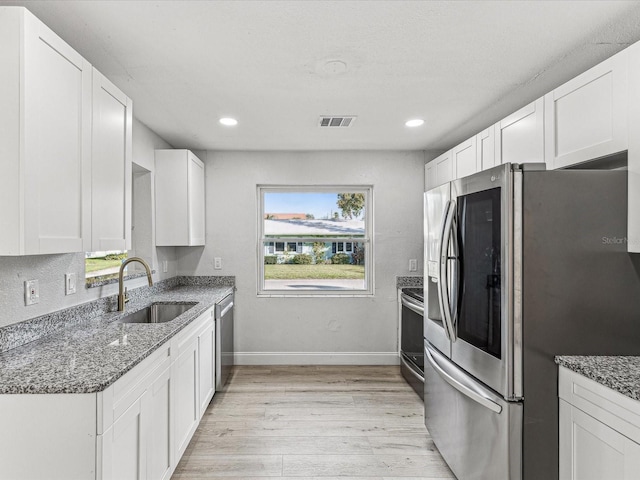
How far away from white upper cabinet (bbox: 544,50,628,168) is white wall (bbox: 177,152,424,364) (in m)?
2.10

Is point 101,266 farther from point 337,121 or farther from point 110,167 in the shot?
point 337,121

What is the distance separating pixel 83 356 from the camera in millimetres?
1623

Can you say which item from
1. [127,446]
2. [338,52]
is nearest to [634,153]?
[338,52]

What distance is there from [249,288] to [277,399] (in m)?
1.27

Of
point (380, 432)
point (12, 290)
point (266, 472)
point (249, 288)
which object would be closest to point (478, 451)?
point (380, 432)

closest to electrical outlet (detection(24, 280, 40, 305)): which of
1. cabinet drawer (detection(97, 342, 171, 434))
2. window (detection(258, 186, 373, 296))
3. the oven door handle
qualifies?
cabinet drawer (detection(97, 342, 171, 434))

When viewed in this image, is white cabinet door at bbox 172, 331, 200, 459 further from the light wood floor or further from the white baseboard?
the white baseboard

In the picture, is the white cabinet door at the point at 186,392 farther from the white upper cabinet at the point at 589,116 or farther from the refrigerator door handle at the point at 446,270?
the white upper cabinet at the point at 589,116

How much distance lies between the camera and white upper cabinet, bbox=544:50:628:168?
5.52 feet

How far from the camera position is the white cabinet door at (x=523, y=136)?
222 centimetres

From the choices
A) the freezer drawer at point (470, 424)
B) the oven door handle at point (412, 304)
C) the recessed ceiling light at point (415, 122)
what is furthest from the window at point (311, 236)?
the freezer drawer at point (470, 424)

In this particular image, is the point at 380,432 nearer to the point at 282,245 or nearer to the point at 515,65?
the point at 282,245

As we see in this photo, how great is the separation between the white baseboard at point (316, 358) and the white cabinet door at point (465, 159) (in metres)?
2.06

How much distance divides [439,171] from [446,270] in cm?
179
